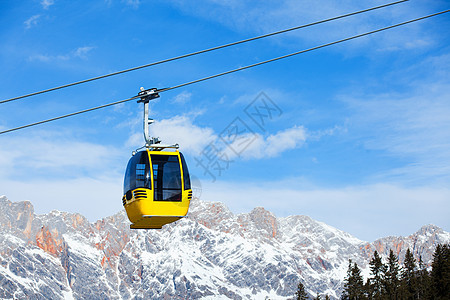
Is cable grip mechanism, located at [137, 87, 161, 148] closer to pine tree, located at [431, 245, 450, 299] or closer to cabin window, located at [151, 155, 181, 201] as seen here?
cabin window, located at [151, 155, 181, 201]

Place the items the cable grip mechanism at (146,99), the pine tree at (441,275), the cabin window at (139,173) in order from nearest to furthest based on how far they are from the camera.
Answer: the cable grip mechanism at (146,99), the cabin window at (139,173), the pine tree at (441,275)

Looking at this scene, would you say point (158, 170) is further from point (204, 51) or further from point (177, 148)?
point (204, 51)

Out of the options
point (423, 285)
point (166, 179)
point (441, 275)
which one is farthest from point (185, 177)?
point (423, 285)

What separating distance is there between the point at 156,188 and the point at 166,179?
1.90ft

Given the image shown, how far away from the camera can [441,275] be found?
8488 centimetres

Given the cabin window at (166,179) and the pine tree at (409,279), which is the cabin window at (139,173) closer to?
the cabin window at (166,179)

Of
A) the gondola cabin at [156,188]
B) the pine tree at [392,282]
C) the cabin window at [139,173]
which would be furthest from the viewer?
the pine tree at [392,282]

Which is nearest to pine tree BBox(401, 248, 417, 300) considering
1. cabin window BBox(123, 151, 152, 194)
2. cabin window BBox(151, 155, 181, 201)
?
cabin window BBox(151, 155, 181, 201)

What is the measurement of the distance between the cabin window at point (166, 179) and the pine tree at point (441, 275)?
205 ft

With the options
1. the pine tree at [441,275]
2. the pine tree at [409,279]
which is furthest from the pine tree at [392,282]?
the pine tree at [441,275]

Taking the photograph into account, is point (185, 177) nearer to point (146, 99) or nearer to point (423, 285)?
point (146, 99)

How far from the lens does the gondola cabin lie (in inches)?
987

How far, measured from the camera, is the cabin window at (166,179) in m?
25.4

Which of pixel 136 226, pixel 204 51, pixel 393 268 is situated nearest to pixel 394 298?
pixel 393 268
